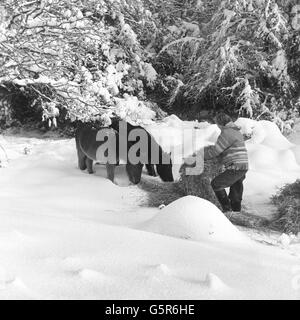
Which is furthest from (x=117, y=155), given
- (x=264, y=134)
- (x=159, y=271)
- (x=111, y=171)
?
(x=159, y=271)

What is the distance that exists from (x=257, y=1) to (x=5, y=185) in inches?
316

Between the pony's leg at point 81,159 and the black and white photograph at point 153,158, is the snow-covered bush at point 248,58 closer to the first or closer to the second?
the black and white photograph at point 153,158

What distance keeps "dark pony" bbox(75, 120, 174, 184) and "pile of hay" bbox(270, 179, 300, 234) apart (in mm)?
1701

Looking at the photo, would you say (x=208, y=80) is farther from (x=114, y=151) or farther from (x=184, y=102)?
(x=114, y=151)

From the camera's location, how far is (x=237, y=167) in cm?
600

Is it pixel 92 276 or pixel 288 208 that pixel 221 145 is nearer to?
pixel 288 208

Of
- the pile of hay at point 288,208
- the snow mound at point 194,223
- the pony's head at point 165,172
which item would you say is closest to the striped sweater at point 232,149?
the pile of hay at point 288,208

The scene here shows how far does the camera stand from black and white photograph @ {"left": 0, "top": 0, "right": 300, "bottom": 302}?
322 centimetres

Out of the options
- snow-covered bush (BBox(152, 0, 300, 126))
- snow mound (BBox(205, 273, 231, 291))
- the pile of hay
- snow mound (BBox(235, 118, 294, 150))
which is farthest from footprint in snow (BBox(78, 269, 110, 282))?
snow-covered bush (BBox(152, 0, 300, 126))

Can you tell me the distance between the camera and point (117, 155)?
7.33 meters

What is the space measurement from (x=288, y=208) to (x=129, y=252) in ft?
9.56

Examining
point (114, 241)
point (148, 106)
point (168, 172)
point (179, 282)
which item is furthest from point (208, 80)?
point (179, 282)

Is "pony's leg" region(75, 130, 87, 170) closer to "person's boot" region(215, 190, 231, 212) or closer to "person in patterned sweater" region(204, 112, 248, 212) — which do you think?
"person in patterned sweater" region(204, 112, 248, 212)

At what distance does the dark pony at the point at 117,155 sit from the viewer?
7207 millimetres
